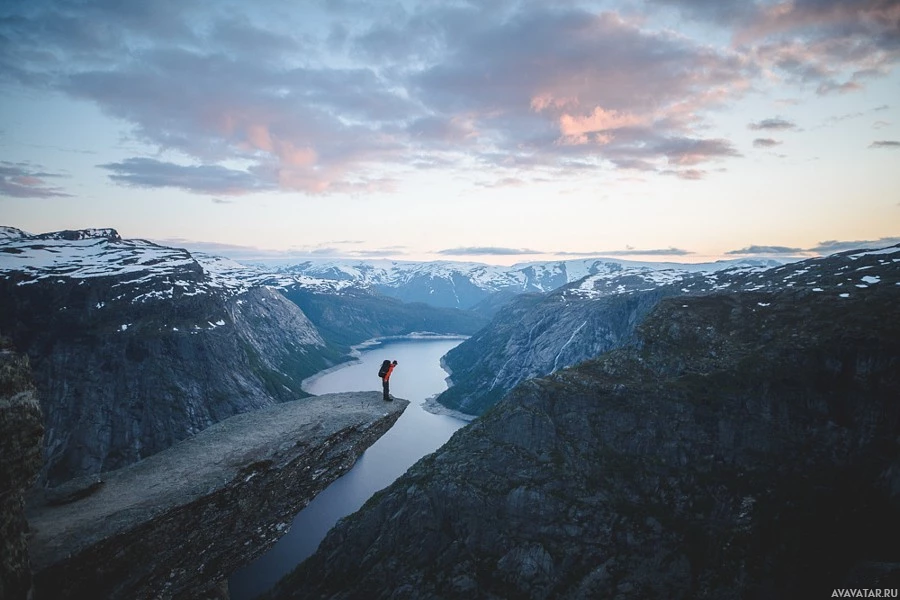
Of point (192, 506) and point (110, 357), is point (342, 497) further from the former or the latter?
point (192, 506)

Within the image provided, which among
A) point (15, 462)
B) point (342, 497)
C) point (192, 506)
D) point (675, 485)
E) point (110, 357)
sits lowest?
point (342, 497)

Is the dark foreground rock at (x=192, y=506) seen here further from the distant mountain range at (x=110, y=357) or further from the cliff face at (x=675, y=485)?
Answer: the distant mountain range at (x=110, y=357)

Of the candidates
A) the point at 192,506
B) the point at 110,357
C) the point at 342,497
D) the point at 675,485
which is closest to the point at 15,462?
the point at 192,506

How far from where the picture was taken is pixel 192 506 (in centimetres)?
1795

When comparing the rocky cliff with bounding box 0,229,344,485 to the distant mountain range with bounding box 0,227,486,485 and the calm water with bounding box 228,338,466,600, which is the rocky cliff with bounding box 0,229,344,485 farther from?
the calm water with bounding box 228,338,466,600

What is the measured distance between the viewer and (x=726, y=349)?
9406 centimetres

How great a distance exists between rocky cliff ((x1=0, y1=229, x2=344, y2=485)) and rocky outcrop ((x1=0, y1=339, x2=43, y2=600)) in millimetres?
151103

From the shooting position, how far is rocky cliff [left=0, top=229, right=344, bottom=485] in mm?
138750

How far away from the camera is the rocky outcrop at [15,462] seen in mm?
12859

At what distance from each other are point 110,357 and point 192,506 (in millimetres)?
176732

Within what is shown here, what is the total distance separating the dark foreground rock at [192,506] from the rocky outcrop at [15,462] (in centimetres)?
151

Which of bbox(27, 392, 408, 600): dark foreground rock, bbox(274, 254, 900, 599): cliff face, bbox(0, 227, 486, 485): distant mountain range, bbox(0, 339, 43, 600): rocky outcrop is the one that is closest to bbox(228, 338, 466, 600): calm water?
bbox(274, 254, 900, 599): cliff face

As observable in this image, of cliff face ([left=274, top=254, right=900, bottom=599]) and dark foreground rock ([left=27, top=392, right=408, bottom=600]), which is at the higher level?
dark foreground rock ([left=27, top=392, right=408, bottom=600])

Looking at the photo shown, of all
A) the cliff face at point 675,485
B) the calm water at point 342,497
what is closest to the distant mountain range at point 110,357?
the calm water at point 342,497
